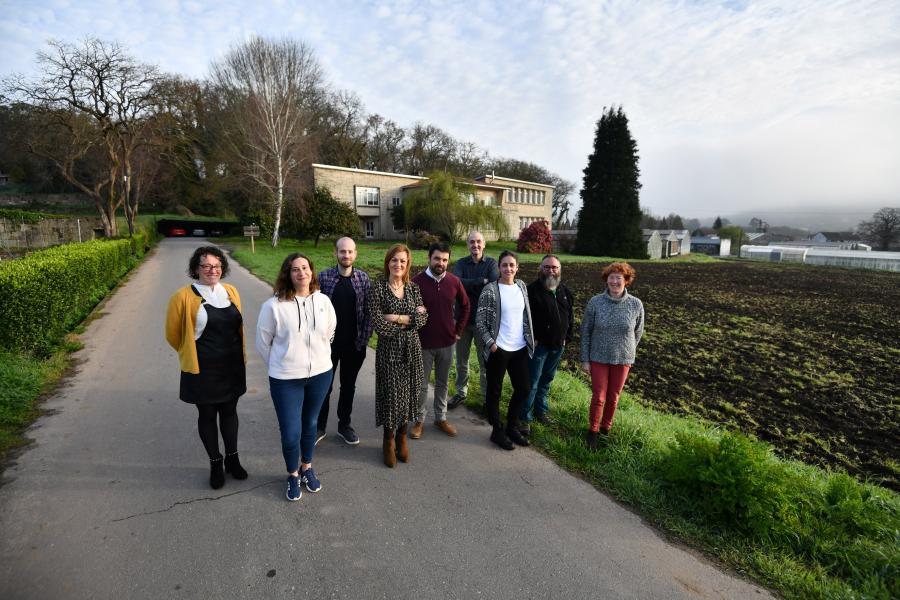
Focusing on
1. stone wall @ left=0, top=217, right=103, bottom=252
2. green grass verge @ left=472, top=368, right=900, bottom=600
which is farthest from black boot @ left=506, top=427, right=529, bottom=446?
stone wall @ left=0, top=217, right=103, bottom=252

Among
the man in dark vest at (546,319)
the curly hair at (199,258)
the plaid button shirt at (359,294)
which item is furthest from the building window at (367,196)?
the curly hair at (199,258)

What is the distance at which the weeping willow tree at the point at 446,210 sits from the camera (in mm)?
29688

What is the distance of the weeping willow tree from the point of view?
29.7 m

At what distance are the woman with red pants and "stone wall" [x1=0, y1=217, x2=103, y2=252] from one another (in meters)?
21.8

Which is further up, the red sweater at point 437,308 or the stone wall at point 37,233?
the stone wall at point 37,233

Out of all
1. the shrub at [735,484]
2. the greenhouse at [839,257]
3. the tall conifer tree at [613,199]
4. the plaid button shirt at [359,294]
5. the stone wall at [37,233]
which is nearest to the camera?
the shrub at [735,484]

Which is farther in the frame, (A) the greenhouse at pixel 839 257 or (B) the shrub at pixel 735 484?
(A) the greenhouse at pixel 839 257

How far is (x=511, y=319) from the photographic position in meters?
3.88

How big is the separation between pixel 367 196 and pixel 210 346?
111ft

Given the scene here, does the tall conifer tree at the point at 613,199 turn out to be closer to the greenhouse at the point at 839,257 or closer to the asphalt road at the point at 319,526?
the greenhouse at the point at 839,257

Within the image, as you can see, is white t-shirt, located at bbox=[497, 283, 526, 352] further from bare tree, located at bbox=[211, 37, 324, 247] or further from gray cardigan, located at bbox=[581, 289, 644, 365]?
bare tree, located at bbox=[211, 37, 324, 247]

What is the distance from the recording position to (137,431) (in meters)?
3.95

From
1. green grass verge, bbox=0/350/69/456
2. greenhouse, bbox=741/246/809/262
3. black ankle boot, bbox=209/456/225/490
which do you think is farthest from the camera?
greenhouse, bbox=741/246/809/262

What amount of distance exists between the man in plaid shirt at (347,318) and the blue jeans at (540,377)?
169cm
